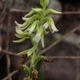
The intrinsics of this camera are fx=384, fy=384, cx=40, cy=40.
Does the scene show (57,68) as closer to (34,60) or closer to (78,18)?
(78,18)

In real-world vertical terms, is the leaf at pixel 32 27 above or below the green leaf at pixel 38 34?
above

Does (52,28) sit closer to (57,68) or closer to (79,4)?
(57,68)

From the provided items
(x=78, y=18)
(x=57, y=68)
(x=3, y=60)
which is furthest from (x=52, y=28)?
(x=78, y=18)

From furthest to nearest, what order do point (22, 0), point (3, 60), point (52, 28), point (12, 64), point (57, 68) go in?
point (57, 68), point (12, 64), point (3, 60), point (22, 0), point (52, 28)

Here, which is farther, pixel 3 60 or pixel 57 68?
pixel 57 68

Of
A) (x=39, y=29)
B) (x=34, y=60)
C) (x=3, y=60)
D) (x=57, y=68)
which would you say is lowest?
(x=57, y=68)

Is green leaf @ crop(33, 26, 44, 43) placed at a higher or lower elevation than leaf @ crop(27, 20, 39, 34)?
lower

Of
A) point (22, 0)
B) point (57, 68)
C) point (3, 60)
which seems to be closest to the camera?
point (22, 0)

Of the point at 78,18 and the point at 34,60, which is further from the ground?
the point at 34,60

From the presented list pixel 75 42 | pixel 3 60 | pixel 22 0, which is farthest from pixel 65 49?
pixel 22 0
